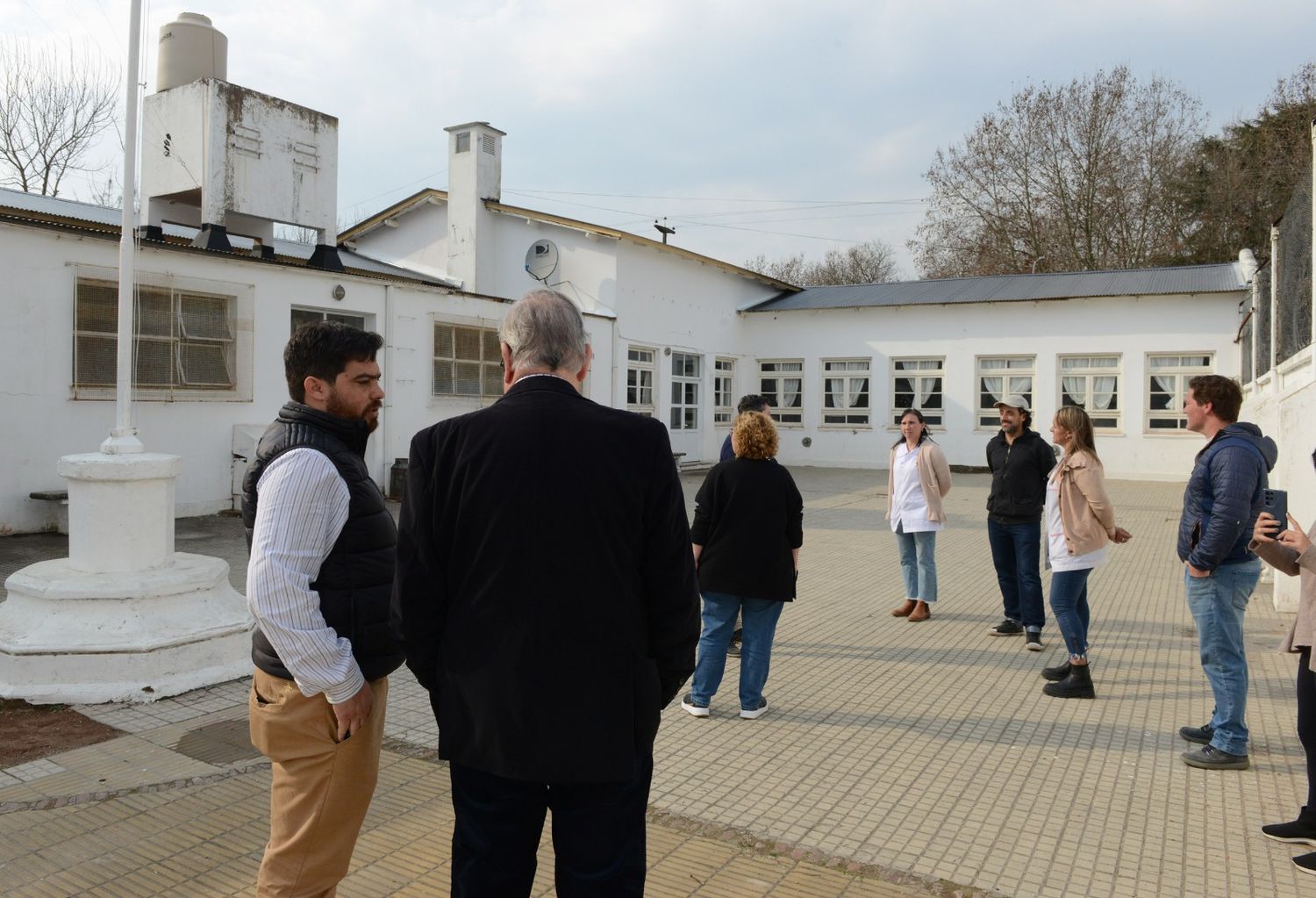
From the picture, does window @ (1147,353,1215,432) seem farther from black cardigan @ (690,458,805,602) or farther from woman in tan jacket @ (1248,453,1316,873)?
woman in tan jacket @ (1248,453,1316,873)

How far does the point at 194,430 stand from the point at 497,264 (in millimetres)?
12008

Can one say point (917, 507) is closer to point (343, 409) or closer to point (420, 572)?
point (343, 409)

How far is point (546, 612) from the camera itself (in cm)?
212

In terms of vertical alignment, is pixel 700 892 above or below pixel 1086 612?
below

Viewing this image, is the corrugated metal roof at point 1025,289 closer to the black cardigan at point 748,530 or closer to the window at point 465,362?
the window at point 465,362

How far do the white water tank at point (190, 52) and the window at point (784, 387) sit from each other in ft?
57.2

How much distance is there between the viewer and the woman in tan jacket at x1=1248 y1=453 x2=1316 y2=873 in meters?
3.65

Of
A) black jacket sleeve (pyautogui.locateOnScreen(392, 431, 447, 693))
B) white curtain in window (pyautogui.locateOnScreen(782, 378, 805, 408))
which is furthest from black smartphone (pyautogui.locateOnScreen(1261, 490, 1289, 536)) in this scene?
white curtain in window (pyautogui.locateOnScreen(782, 378, 805, 408))

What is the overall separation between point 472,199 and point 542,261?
2382mm

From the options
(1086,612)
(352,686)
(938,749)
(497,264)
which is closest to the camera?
(352,686)

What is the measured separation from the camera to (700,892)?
134 inches

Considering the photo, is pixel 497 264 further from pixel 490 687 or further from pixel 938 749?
pixel 490 687

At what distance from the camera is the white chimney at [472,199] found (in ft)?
75.9

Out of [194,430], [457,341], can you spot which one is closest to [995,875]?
[194,430]
